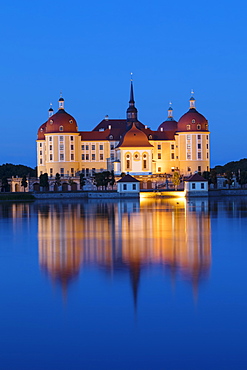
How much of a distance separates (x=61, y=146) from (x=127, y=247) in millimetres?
57660

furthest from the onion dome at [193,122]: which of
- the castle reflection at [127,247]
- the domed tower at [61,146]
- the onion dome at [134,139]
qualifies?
the castle reflection at [127,247]

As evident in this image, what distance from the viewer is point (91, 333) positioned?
363 inches

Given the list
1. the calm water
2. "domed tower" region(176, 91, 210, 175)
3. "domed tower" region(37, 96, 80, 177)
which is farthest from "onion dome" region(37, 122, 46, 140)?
the calm water

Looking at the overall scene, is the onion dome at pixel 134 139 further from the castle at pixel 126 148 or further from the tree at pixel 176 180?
the tree at pixel 176 180

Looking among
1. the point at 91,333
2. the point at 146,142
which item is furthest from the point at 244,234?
the point at 146,142

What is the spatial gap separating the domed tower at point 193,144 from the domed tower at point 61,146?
532 inches

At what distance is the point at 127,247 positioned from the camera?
763 inches

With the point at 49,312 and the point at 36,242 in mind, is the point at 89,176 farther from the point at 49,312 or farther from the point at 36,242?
the point at 49,312

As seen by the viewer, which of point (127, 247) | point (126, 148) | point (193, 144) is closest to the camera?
point (127, 247)

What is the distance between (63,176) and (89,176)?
322cm

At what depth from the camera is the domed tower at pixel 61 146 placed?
249ft

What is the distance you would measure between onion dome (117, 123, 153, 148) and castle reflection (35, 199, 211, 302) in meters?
42.2

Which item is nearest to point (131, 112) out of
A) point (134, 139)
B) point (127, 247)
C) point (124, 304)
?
point (134, 139)

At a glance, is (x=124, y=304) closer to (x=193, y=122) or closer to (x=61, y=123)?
(x=61, y=123)
